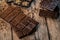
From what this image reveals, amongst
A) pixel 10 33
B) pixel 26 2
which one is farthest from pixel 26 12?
pixel 10 33

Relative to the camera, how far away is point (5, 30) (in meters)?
1.30

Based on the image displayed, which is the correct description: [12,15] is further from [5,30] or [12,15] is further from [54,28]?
[54,28]

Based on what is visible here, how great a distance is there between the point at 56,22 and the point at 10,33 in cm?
39

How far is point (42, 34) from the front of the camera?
4.14 ft

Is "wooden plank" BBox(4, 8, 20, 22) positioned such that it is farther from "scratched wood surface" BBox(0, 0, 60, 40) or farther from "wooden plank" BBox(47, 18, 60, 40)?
"wooden plank" BBox(47, 18, 60, 40)

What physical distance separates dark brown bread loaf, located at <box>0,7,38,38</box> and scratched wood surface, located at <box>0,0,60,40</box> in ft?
0.12

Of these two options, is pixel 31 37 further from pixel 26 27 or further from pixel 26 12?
pixel 26 12

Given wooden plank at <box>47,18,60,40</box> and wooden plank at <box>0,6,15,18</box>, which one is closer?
wooden plank at <box>47,18,60,40</box>

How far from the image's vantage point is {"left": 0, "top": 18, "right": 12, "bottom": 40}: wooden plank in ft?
4.11

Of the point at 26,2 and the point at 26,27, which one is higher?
the point at 26,2

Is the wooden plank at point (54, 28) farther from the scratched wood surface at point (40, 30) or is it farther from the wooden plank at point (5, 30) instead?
the wooden plank at point (5, 30)

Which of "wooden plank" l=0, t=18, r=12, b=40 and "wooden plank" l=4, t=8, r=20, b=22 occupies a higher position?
"wooden plank" l=4, t=8, r=20, b=22

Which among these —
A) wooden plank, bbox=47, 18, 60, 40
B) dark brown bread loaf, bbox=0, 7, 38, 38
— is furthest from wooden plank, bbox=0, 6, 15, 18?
wooden plank, bbox=47, 18, 60, 40

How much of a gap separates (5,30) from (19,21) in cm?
14
